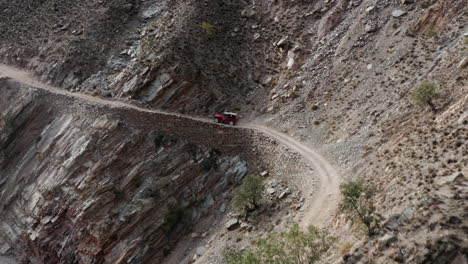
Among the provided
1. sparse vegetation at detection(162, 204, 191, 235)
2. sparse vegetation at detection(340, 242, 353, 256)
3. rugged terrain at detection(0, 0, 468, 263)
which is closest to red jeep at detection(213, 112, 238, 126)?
rugged terrain at detection(0, 0, 468, 263)

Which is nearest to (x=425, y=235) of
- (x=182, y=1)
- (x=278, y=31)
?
(x=278, y=31)

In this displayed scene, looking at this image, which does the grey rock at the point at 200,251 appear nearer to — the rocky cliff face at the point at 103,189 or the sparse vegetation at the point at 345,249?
the rocky cliff face at the point at 103,189

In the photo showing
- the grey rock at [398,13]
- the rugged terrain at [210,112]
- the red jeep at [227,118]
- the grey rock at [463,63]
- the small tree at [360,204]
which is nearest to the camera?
the small tree at [360,204]

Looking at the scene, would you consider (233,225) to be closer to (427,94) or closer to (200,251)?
(200,251)

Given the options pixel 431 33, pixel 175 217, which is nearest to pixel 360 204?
pixel 175 217

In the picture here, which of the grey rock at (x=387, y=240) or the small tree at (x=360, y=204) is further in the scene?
the small tree at (x=360, y=204)

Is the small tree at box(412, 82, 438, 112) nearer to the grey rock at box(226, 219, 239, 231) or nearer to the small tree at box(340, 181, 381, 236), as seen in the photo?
the small tree at box(340, 181, 381, 236)

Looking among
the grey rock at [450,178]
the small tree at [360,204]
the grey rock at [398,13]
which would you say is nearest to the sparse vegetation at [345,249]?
the small tree at [360,204]
